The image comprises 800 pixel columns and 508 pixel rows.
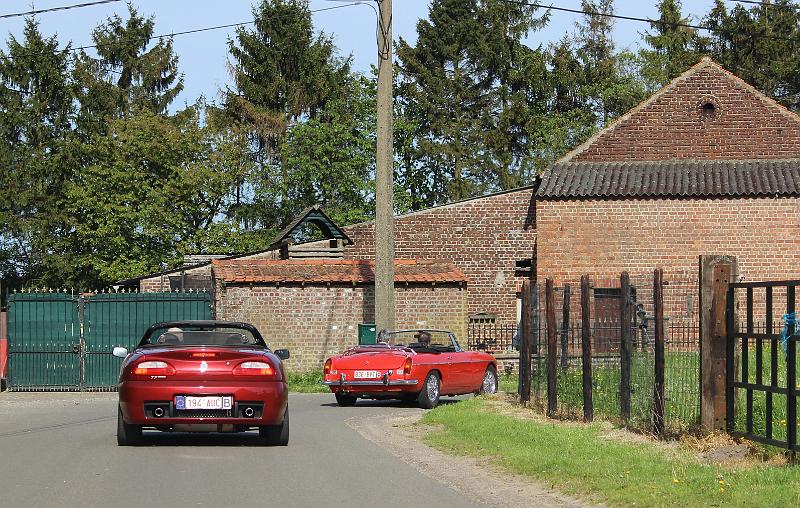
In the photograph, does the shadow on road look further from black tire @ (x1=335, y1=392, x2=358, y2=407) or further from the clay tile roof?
the clay tile roof

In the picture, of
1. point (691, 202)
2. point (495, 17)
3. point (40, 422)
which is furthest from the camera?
point (495, 17)

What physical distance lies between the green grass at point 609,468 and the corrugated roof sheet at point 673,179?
2065 centimetres

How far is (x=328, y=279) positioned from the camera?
1337 inches

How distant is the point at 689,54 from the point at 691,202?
90.5 feet

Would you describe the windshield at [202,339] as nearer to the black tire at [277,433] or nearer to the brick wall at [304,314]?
the black tire at [277,433]

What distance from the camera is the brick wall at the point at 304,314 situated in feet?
110

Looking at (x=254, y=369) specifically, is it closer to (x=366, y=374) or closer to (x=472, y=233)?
(x=366, y=374)

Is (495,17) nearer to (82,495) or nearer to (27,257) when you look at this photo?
(27,257)

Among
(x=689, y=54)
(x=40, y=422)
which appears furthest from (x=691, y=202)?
(x=689, y=54)

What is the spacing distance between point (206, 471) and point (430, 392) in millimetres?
10602

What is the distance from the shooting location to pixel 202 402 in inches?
568

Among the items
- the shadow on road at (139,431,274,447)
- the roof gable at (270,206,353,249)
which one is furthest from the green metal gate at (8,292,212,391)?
the shadow on road at (139,431,274,447)

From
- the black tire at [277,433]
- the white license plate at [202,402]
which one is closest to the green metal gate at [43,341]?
the black tire at [277,433]

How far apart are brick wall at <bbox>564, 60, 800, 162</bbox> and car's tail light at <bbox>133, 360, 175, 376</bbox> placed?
86.8 ft
